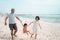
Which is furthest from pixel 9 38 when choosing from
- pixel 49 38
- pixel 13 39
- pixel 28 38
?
pixel 49 38

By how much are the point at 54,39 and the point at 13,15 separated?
173 cm

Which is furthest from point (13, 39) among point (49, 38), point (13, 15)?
point (49, 38)

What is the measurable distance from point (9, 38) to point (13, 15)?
2.60 ft

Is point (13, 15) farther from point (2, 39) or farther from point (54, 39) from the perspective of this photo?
point (54, 39)

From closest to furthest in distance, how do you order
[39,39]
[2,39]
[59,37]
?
[2,39]
[39,39]
[59,37]

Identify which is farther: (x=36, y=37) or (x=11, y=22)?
(x=36, y=37)

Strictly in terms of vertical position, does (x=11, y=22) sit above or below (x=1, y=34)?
above

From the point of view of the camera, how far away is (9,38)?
8039 millimetres

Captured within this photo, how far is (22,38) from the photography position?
26.9 ft

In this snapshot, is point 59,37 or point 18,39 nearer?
point 18,39

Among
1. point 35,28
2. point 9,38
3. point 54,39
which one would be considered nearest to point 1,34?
point 9,38

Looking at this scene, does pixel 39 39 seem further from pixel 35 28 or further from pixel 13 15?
pixel 13 15

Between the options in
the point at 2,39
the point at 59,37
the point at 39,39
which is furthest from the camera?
the point at 59,37

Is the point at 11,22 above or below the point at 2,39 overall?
above
